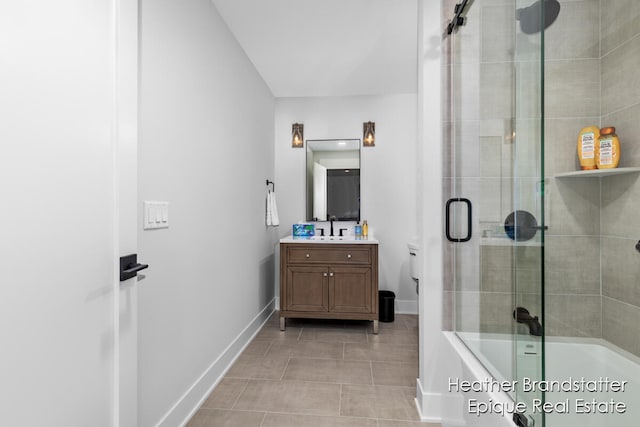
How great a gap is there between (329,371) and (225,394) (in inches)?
28.4

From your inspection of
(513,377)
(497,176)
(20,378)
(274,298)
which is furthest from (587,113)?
(274,298)

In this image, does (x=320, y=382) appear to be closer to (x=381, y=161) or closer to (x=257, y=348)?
(x=257, y=348)

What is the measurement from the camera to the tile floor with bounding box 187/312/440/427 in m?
1.80

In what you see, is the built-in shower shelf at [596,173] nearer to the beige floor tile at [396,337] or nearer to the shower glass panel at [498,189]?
the shower glass panel at [498,189]

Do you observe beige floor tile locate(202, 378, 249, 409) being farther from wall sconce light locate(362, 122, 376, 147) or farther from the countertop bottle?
wall sconce light locate(362, 122, 376, 147)

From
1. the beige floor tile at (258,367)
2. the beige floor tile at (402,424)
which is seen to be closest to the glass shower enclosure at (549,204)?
the beige floor tile at (402,424)

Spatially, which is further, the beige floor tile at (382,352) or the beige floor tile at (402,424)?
the beige floor tile at (382,352)

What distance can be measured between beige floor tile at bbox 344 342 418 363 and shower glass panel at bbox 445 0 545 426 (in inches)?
38.3

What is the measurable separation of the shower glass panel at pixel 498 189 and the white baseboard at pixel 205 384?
1503 millimetres

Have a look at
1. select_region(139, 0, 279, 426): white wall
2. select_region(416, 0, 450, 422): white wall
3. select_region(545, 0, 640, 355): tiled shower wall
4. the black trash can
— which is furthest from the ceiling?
the black trash can

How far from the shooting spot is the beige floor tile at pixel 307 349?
2590mm

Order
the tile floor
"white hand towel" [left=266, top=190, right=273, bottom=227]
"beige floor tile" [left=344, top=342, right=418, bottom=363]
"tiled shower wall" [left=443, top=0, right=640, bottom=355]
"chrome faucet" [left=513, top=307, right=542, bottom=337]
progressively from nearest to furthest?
"chrome faucet" [left=513, top=307, right=542, bottom=337] → "tiled shower wall" [left=443, top=0, right=640, bottom=355] → the tile floor → "beige floor tile" [left=344, top=342, right=418, bottom=363] → "white hand towel" [left=266, top=190, right=273, bottom=227]

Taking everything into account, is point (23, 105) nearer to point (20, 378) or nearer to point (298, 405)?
point (20, 378)

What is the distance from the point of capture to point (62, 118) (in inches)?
35.5
